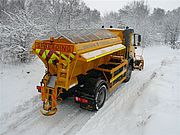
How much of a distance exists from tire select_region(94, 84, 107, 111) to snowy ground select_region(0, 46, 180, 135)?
0.60 ft

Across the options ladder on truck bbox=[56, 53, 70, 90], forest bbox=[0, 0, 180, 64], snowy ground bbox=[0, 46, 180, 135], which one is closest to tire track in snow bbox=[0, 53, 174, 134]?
snowy ground bbox=[0, 46, 180, 135]

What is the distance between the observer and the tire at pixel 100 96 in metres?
5.87

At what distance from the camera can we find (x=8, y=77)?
8.12m

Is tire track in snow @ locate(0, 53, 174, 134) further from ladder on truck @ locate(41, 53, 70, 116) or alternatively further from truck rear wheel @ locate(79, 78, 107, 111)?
ladder on truck @ locate(41, 53, 70, 116)

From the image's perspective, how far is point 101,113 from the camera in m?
5.90

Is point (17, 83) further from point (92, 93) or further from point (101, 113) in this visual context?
point (101, 113)

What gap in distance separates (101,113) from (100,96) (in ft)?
2.01

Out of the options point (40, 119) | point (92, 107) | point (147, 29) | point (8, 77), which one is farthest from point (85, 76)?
point (147, 29)

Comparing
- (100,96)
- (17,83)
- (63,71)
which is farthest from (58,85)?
(17,83)

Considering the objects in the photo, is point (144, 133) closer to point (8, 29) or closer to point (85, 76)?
point (85, 76)

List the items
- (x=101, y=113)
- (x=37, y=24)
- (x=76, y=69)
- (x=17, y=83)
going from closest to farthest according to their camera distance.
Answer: (x=76, y=69) < (x=101, y=113) < (x=17, y=83) < (x=37, y=24)

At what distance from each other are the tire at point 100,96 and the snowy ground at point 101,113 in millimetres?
182

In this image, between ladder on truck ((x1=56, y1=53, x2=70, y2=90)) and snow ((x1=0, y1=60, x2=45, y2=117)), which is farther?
snow ((x1=0, y1=60, x2=45, y2=117))

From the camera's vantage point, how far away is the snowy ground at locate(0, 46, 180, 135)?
4.74 m
